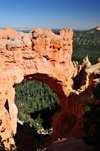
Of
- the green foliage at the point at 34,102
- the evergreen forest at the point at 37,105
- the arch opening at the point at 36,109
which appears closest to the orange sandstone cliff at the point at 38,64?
the arch opening at the point at 36,109

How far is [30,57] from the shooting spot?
447 inches

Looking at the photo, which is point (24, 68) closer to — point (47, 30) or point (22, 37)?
point (22, 37)

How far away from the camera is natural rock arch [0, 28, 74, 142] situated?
1054 centimetres

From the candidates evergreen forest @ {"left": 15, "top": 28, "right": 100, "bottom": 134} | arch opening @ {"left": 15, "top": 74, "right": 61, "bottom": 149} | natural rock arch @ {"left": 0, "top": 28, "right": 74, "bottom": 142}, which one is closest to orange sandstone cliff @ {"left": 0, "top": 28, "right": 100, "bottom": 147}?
natural rock arch @ {"left": 0, "top": 28, "right": 74, "bottom": 142}

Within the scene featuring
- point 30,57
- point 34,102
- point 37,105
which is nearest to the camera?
point 30,57

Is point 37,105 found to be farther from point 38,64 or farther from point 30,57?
point 30,57

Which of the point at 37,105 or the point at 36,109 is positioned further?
the point at 37,105

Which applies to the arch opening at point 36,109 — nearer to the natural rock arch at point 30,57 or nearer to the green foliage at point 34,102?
the green foliage at point 34,102

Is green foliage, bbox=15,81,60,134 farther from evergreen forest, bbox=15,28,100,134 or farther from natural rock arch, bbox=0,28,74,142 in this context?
natural rock arch, bbox=0,28,74,142

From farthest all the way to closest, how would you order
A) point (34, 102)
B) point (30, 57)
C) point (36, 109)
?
point (34, 102) → point (36, 109) → point (30, 57)

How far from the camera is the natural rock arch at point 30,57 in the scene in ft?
34.6

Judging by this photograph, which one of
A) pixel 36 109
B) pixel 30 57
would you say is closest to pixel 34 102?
pixel 36 109

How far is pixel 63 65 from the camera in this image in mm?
13414

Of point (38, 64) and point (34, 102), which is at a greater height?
point (38, 64)
